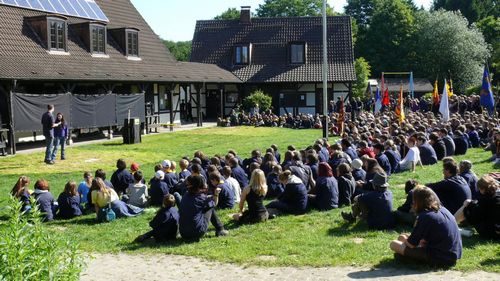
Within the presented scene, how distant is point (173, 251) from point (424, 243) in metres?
3.67

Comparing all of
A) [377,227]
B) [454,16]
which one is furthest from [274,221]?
[454,16]

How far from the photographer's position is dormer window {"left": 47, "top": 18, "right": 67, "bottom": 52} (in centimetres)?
2477

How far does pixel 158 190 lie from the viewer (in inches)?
475

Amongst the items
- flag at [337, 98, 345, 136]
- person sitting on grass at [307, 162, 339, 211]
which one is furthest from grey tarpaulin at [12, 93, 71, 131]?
person sitting on grass at [307, 162, 339, 211]

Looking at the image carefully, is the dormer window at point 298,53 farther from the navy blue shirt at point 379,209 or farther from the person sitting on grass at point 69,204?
the navy blue shirt at point 379,209

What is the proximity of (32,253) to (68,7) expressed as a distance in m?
25.7

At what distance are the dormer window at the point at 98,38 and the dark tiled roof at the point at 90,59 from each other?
510 millimetres

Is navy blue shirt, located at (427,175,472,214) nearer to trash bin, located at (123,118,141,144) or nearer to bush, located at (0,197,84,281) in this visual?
bush, located at (0,197,84,281)

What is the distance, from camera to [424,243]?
24.1 ft

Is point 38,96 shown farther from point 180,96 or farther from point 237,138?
point 180,96

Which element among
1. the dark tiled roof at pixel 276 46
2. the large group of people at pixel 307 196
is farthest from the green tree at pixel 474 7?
the large group of people at pixel 307 196

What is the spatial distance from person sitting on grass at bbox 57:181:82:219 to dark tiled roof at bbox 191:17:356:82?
29709mm

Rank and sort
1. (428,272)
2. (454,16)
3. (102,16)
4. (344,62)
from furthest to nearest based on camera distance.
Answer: (454,16), (344,62), (102,16), (428,272)

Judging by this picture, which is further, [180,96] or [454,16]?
[454,16]
